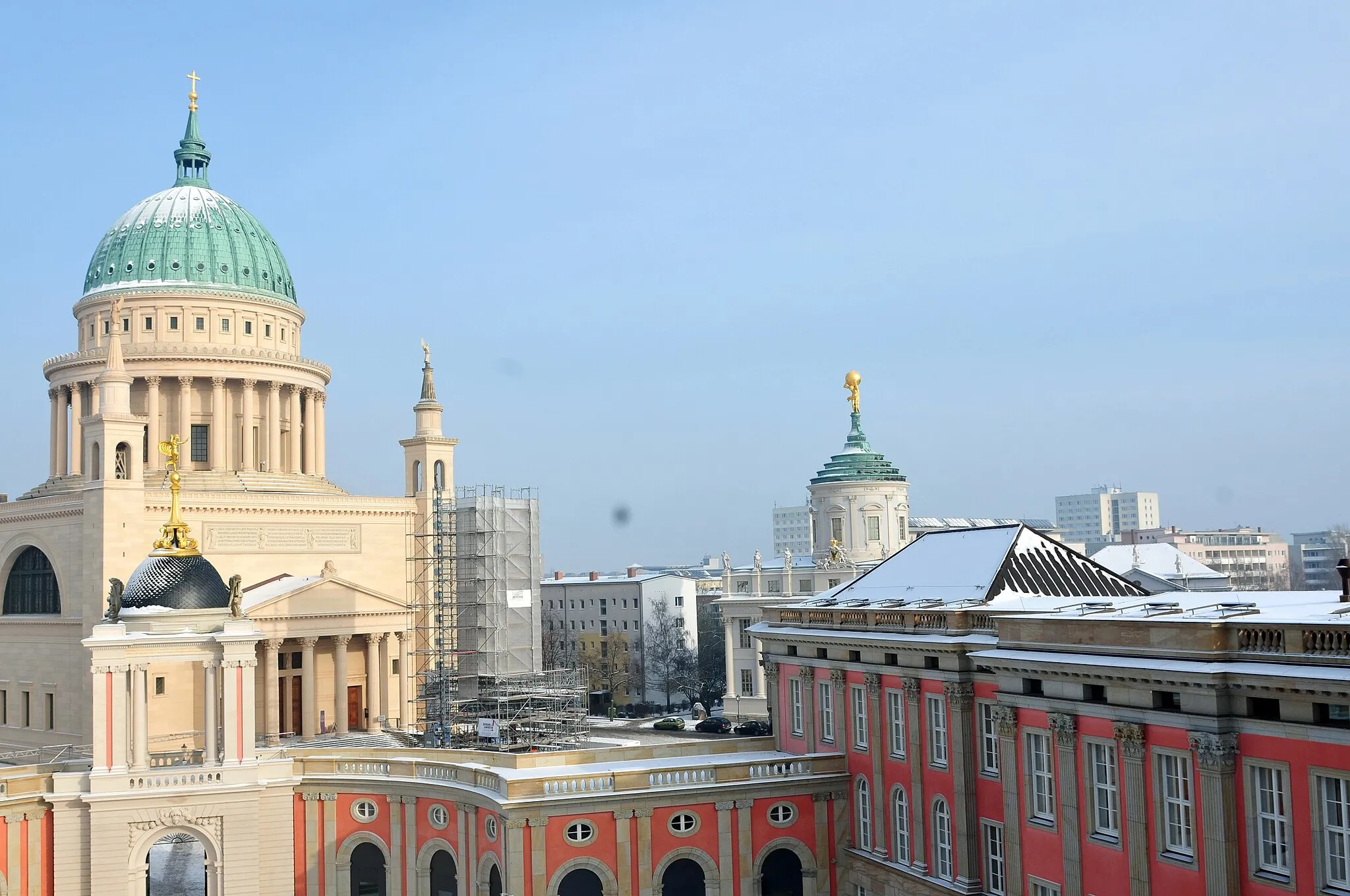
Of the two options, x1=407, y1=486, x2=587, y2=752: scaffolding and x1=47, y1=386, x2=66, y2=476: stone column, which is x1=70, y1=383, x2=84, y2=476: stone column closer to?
x1=47, y1=386, x2=66, y2=476: stone column

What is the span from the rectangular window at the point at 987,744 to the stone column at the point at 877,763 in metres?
4.80

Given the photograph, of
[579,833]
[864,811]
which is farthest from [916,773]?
[579,833]

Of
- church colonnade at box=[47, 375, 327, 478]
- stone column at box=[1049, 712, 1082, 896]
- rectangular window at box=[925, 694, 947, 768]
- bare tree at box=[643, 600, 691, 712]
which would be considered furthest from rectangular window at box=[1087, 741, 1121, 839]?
bare tree at box=[643, 600, 691, 712]

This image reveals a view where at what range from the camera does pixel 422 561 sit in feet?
255

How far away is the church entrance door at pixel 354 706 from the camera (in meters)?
72.6

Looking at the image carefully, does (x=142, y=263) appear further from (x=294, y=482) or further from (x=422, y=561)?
(x=422, y=561)

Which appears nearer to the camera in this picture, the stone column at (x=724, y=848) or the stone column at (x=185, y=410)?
the stone column at (x=724, y=848)

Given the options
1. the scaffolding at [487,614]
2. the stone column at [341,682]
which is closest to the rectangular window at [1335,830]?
the scaffolding at [487,614]

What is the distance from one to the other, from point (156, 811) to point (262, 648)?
2678cm

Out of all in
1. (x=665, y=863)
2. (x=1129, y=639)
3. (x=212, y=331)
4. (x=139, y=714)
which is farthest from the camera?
(x=212, y=331)

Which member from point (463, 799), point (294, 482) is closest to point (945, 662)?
point (463, 799)

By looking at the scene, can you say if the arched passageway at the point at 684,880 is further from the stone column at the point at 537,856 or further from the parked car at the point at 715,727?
the parked car at the point at 715,727

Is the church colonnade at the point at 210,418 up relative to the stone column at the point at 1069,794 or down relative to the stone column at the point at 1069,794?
up

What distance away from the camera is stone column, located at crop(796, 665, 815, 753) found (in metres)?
42.5
